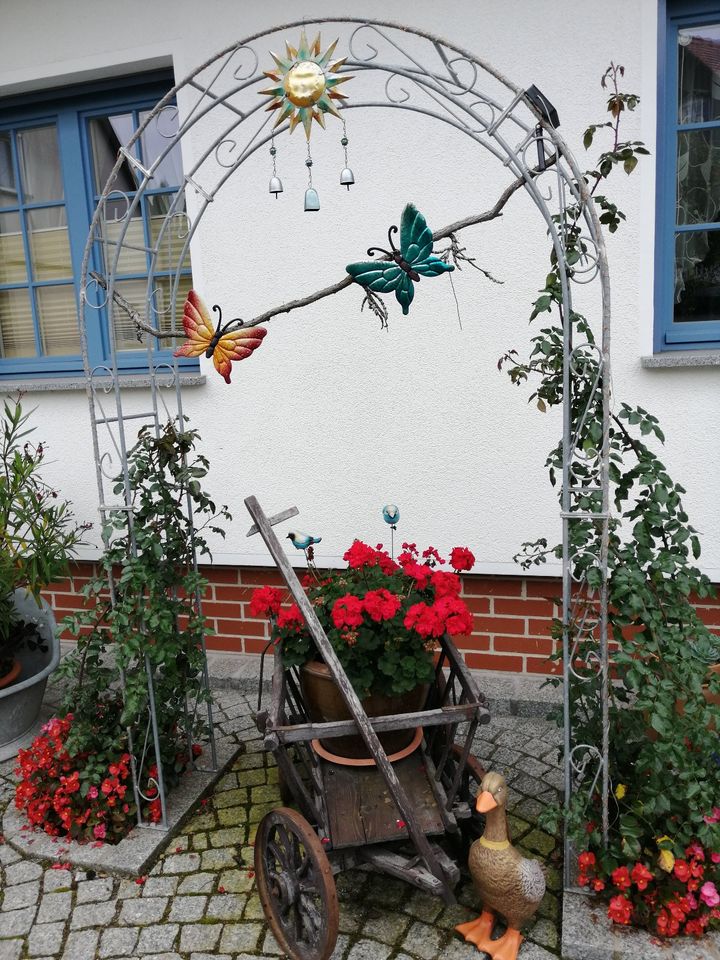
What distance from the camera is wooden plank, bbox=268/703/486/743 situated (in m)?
2.23

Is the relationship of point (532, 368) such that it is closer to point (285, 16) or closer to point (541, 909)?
point (541, 909)

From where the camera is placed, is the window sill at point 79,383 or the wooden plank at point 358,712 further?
the window sill at point 79,383

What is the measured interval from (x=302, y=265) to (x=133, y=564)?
1781mm

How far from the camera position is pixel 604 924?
2.19 metres

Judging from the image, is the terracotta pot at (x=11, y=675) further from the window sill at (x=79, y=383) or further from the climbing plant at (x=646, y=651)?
the climbing plant at (x=646, y=651)

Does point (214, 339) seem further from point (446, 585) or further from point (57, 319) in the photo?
point (57, 319)

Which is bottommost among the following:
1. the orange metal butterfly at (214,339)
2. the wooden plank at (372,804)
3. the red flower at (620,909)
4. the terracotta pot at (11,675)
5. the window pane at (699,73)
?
the red flower at (620,909)

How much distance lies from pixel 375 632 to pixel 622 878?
101 cm

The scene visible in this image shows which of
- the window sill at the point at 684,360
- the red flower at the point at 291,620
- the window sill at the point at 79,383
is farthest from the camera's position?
the window sill at the point at 79,383

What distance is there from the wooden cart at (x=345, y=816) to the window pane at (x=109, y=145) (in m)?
2.71

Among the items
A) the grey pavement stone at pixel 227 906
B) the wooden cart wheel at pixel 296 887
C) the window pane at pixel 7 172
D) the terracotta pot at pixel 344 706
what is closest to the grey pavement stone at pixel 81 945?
the grey pavement stone at pixel 227 906

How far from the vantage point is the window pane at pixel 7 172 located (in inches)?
173

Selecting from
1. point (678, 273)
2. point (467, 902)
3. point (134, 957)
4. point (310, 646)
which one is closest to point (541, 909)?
point (467, 902)

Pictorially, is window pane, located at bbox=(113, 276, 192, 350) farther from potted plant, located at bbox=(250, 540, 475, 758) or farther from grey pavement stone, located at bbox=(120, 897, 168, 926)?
grey pavement stone, located at bbox=(120, 897, 168, 926)
